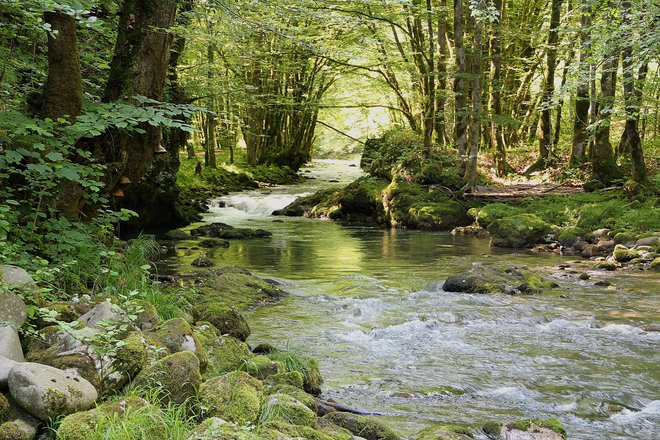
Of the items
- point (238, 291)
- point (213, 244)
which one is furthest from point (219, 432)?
A: point (213, 244)

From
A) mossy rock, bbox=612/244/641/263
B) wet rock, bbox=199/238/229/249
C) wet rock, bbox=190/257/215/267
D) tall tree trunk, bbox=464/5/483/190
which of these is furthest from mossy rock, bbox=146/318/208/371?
tall tree trunk, bbox=464/5/483/190

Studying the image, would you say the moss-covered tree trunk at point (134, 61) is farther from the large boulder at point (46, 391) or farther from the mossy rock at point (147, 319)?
the large boulder at point (46, 391)

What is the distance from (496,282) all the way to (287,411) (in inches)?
277

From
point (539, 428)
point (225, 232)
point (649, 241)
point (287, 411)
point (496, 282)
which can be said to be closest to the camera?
point (287, 411)

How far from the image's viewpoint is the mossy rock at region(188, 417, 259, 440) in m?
3.10

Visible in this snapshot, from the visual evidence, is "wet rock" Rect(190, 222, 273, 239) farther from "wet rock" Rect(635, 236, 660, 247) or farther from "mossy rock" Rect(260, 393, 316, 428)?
"mossy rock" Rect(260, 393, 316, 428)

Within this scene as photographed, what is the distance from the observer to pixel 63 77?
6.47 meters

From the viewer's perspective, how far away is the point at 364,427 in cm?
421

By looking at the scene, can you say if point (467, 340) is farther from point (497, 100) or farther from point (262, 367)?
point (497, 100)

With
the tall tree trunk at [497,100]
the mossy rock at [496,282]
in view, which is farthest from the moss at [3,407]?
the tall tree trunk at [497,100]

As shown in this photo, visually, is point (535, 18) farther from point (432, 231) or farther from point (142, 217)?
point (142, 217)

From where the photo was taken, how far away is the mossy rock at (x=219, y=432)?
310 centimetres

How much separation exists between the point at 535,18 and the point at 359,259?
18278 mm

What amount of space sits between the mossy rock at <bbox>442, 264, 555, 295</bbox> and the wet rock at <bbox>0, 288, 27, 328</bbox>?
25.3ft
